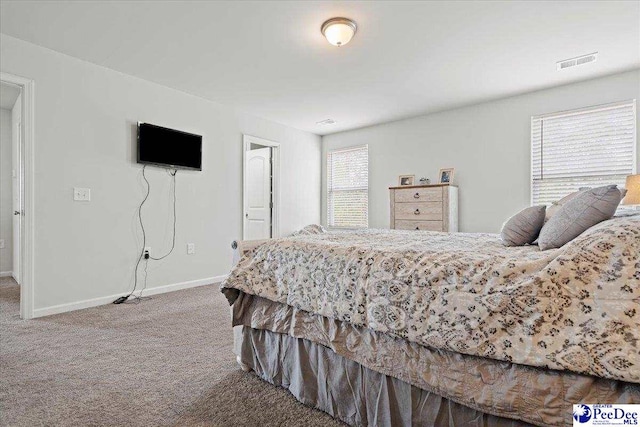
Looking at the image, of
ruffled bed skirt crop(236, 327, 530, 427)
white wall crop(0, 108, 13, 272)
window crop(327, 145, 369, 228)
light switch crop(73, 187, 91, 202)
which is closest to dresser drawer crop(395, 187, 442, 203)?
window crop(327, 145, 369, 228)

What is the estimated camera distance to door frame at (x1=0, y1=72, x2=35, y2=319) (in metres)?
2.87

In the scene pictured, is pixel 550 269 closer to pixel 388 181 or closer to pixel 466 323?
pixel 466 323

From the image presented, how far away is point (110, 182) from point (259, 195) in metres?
2.30

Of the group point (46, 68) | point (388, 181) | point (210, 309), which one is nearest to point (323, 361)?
point (210, 309)

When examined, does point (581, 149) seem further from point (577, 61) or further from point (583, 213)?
point (583, 213)

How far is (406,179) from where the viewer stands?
5.03 m

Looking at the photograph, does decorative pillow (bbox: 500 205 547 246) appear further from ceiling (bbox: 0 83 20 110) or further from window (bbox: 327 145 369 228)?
ceiling (bbox: 0 83 20 110)

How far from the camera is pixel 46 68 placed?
9.84ft

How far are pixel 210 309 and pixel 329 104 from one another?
3.03 m

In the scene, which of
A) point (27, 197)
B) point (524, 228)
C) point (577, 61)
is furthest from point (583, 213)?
point (27, 197)

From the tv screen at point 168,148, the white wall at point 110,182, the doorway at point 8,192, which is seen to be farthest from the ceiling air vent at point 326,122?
the doorway at point 8,192

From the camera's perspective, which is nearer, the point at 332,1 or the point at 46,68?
the point at 332,1

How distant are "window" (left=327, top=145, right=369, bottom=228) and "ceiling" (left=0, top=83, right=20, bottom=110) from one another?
4522 millimetres

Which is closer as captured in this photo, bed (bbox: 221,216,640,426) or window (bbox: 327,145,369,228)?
bed (bbox: 221,216,640,426)
